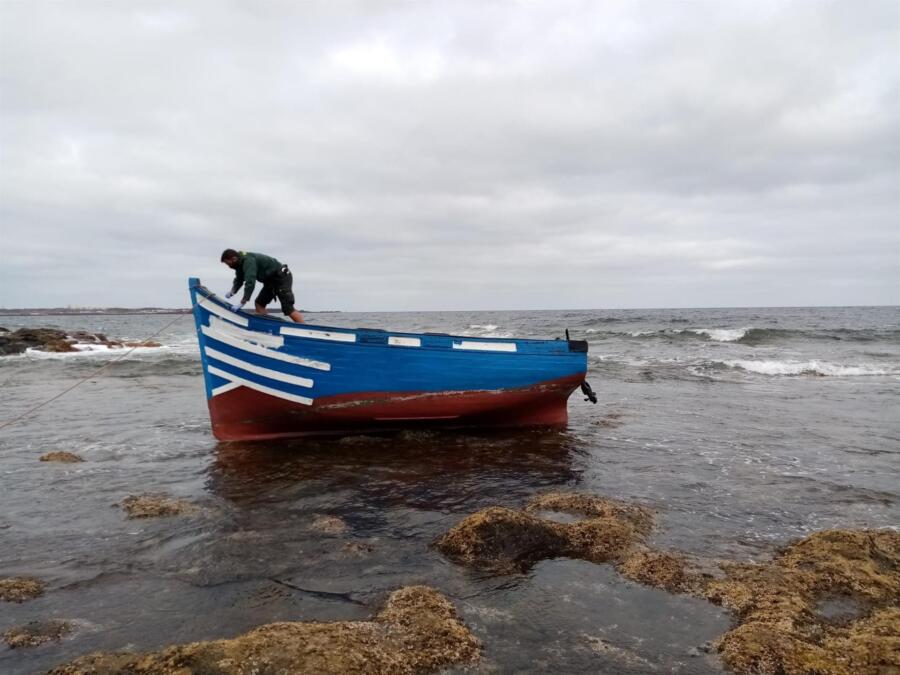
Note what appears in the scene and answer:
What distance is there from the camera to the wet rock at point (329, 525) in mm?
4863

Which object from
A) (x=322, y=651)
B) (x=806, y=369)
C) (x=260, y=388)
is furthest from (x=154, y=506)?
(x=806, y=369)

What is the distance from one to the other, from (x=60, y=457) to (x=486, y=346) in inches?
234

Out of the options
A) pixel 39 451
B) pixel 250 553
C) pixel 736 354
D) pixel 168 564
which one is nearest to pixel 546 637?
pixel 250 553

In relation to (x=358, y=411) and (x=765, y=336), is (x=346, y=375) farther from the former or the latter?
(x=765, y=336)

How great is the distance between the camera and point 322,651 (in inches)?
113

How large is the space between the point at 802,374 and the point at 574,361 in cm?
1204

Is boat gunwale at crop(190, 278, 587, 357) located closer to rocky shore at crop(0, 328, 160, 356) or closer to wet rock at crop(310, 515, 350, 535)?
wet rock at crop(310, 515, 350, 535)

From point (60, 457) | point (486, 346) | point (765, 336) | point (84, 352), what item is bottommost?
point (60, 457)

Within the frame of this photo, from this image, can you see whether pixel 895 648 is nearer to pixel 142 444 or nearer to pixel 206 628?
pixel 206 628

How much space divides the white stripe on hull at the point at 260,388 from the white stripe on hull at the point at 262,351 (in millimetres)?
435

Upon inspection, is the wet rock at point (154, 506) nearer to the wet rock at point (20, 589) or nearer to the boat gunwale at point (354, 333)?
the wet rock at point (20, 589)

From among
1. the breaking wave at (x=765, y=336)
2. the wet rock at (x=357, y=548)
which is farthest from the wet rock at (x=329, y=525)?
the breaking wave at (x=765, y=336)

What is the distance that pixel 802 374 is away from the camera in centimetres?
1736

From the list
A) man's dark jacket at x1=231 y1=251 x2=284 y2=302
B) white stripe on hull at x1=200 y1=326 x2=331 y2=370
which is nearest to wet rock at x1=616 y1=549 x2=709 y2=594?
white stripe on hull at x1=200 y1=326 x2=331 y2=370
